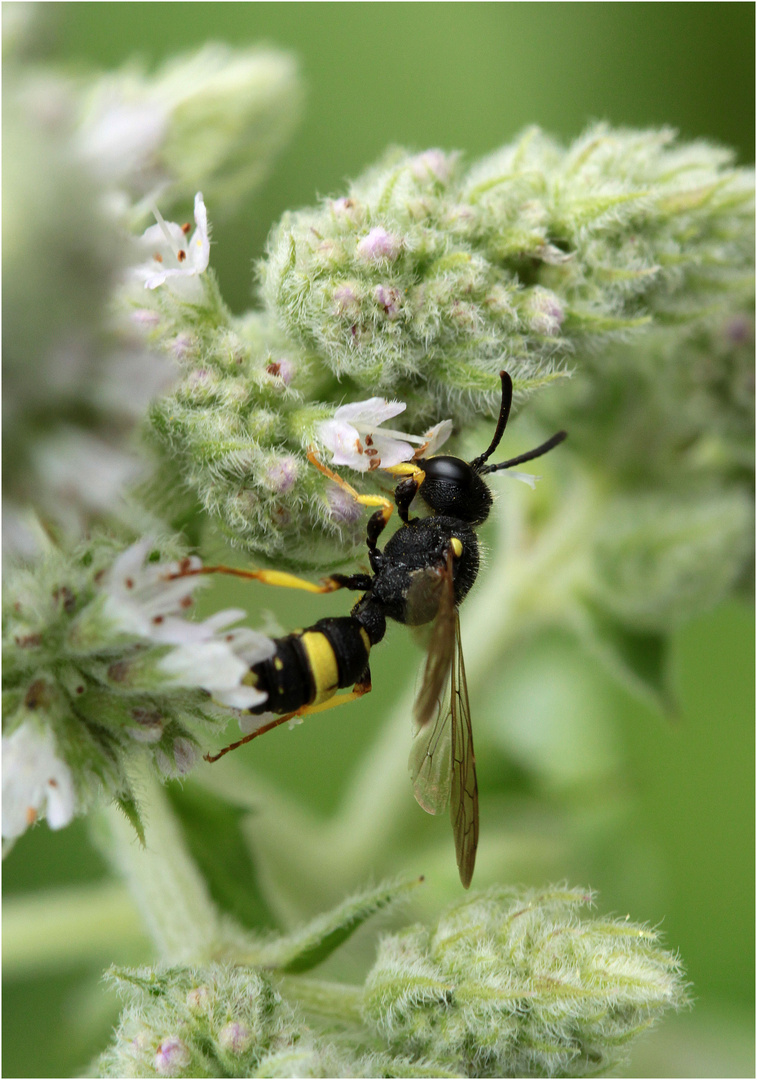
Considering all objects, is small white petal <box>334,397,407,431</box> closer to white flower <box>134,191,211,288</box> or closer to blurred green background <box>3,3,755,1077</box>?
white flower <box>134,191,211,288</box>

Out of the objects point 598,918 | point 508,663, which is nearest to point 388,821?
point 508,663

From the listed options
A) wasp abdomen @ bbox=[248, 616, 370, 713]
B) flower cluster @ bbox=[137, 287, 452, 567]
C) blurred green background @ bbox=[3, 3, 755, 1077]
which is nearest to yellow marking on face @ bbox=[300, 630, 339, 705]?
wasp abdomen @ bbox=[248, 616, 370, 713]

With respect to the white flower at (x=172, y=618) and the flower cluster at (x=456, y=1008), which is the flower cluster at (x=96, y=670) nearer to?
the white flower at (x=172, y=618)

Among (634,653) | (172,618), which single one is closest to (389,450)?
(172,618)

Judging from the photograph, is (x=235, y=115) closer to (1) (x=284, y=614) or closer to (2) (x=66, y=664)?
(2) (x=66, y=664)

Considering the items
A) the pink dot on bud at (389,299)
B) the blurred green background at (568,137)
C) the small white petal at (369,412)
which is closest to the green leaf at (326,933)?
the small white petal at (369,412)
